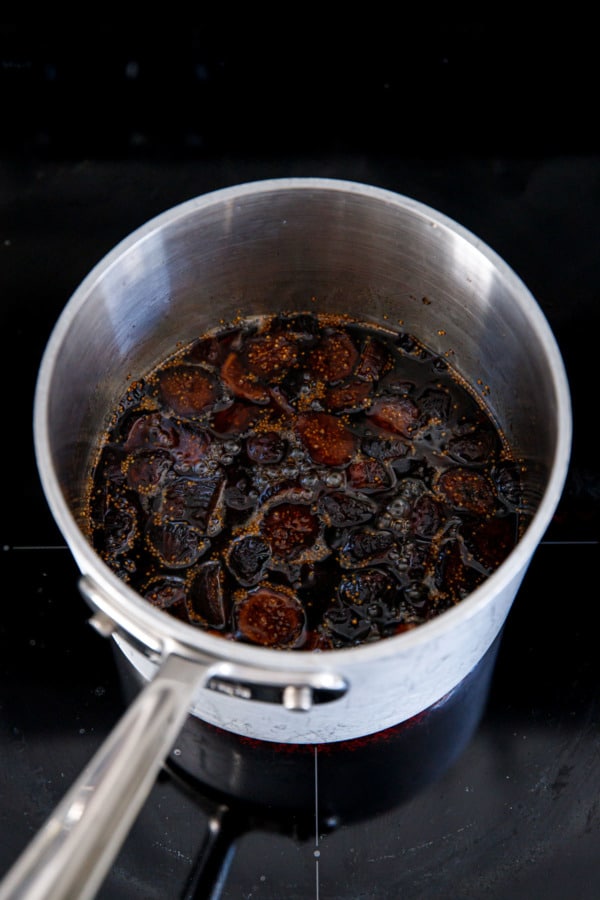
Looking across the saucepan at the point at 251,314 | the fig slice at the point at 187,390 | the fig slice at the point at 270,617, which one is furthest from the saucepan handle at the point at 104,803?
the fig slice at the point at 187,390

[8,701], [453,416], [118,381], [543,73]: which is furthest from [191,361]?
[543,73]

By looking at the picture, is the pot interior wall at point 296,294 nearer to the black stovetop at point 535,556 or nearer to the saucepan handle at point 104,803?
the black stovetop at point 535,556

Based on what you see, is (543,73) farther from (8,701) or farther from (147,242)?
(8,701)

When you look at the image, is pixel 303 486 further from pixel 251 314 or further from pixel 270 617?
pixel 251 314

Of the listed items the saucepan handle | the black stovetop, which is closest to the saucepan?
the saucepan handle

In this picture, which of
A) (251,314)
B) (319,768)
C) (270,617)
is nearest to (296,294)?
(251,314)

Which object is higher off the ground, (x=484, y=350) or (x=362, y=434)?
(x=484, y=350)
